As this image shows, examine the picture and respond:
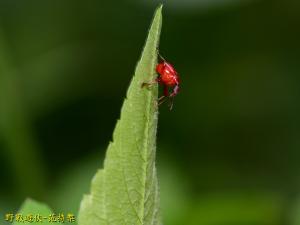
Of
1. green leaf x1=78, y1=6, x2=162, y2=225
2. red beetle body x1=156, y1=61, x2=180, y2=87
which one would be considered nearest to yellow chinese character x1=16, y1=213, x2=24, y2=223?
green leaf x1=78, y1=6, x2=162, y2=225

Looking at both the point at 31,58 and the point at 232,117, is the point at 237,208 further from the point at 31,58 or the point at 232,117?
the point at 31,58

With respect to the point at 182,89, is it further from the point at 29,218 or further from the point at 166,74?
the point at 29,218

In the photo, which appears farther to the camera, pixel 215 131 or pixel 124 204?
pixel 215 131

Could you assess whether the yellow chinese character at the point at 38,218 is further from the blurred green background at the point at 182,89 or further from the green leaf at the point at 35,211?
the blurred green background at the point at 182,89

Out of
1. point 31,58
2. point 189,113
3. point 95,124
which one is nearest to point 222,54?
point 189,113

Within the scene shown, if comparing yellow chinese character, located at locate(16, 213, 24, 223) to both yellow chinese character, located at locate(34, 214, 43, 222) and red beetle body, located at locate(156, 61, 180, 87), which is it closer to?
yellow chinese character, located at locate(34, 214, 43, 222)
